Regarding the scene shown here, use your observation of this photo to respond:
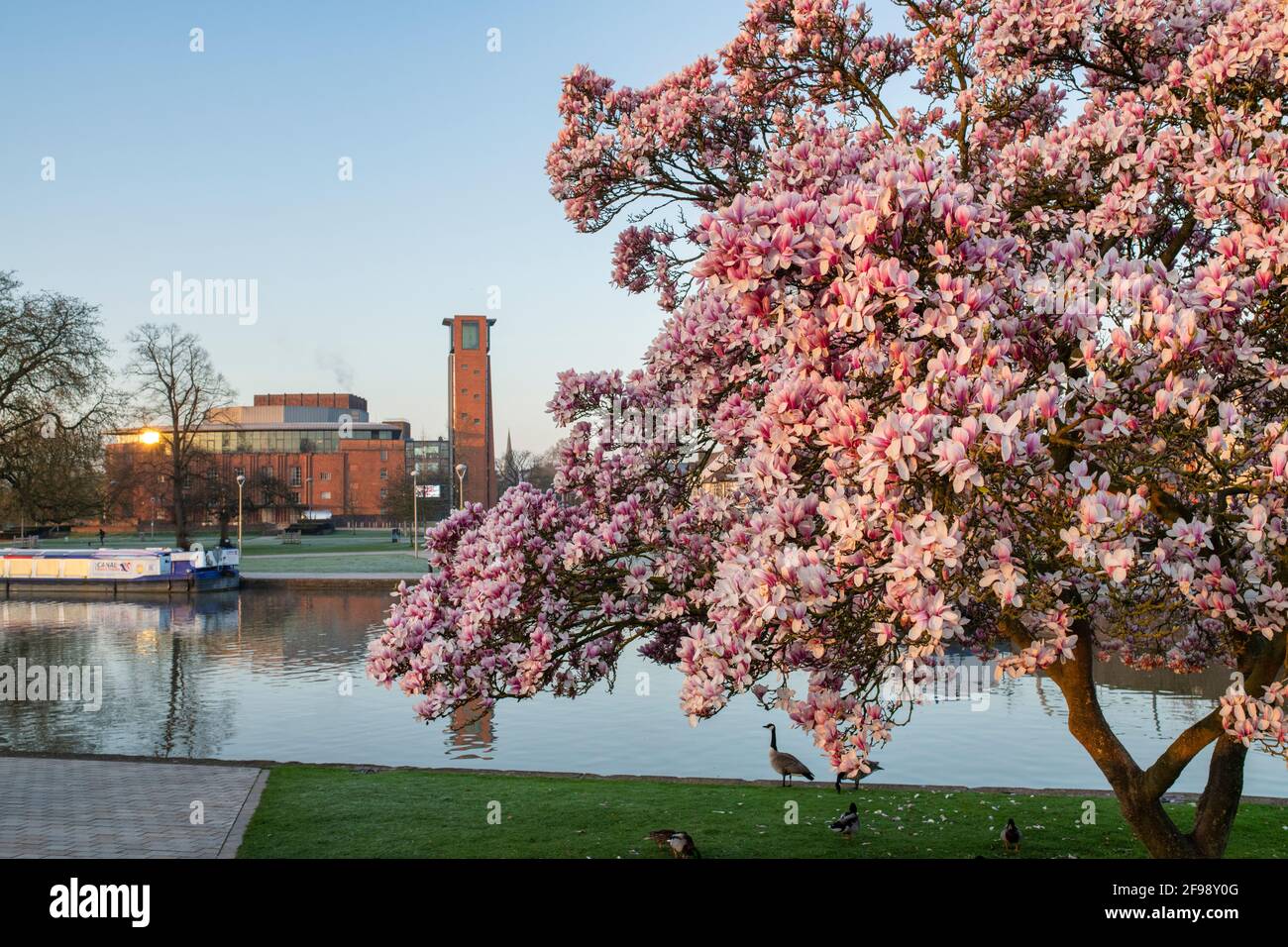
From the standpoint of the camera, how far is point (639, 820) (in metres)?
12.0

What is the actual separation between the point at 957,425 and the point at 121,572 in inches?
2079

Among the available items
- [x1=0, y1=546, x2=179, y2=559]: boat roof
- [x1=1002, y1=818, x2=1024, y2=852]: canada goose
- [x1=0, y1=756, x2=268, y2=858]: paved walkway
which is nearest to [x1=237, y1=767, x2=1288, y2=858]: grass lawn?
[x1=1002, y1=818, x2=1024, y2=852]: canada goose

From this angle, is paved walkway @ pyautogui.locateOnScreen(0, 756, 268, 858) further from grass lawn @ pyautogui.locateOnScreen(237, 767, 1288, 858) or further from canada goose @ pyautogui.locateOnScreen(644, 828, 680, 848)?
canada goose @ pyautogui.locateOnScreen(644, 828, 680, 848)

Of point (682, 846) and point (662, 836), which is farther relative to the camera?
point (662, 836)

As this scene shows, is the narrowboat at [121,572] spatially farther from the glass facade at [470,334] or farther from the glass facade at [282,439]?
the glass facade at [282,439]

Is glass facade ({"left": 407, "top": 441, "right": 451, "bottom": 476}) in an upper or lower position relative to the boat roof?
upper

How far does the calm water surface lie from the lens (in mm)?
17266

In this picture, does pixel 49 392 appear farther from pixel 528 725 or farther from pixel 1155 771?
pixel 1155 771

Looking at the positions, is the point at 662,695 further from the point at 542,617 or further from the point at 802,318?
the point at 802,318

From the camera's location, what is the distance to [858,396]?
532cm

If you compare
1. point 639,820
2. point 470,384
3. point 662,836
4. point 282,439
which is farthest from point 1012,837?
point 282,439

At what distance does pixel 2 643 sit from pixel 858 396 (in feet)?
109

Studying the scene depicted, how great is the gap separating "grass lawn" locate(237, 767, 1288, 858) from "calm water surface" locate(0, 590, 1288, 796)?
1497 mm
